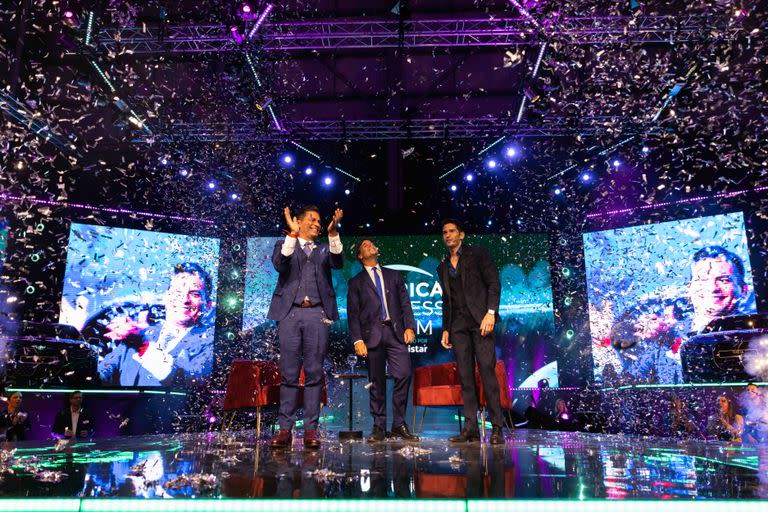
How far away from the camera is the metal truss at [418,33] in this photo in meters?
7.63

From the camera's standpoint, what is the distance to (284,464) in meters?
3.14

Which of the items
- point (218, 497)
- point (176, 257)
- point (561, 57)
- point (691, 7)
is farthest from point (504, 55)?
point (218, 497)

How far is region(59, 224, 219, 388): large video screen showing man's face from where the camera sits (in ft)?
33.5

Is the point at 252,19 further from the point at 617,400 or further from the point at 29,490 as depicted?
the point at 617,400

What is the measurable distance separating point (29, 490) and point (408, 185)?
31.9 feet

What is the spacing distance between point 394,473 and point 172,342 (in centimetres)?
919

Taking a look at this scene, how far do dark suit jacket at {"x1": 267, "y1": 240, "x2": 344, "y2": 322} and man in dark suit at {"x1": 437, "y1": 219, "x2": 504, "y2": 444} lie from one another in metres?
1.11

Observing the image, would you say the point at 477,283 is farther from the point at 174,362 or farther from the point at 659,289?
the point at 174,362

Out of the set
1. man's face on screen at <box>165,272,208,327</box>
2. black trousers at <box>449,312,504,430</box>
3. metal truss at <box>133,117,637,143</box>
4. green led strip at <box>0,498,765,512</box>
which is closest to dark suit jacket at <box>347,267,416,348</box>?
black trousers at <box>449,312,504,430</box>

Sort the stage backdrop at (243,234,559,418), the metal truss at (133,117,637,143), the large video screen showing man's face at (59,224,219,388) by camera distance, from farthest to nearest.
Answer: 1. the stage backdrop at (243,234,559,418)
2. the large video screen showing man's face at (59,224,219,388)
3. the metal truss at (133,117,637,143)

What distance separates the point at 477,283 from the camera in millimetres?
4617

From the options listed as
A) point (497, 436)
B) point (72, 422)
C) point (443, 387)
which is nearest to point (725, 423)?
point (443, 387)

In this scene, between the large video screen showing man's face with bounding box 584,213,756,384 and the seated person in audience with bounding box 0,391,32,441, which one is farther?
the large video screen showing man's face with bounding box 584,213,756,384

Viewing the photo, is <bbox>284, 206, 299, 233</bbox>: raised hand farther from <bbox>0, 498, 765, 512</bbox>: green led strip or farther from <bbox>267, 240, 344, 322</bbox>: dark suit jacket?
<bbox>0, 498, 765, 512</bbox>: green led strip
